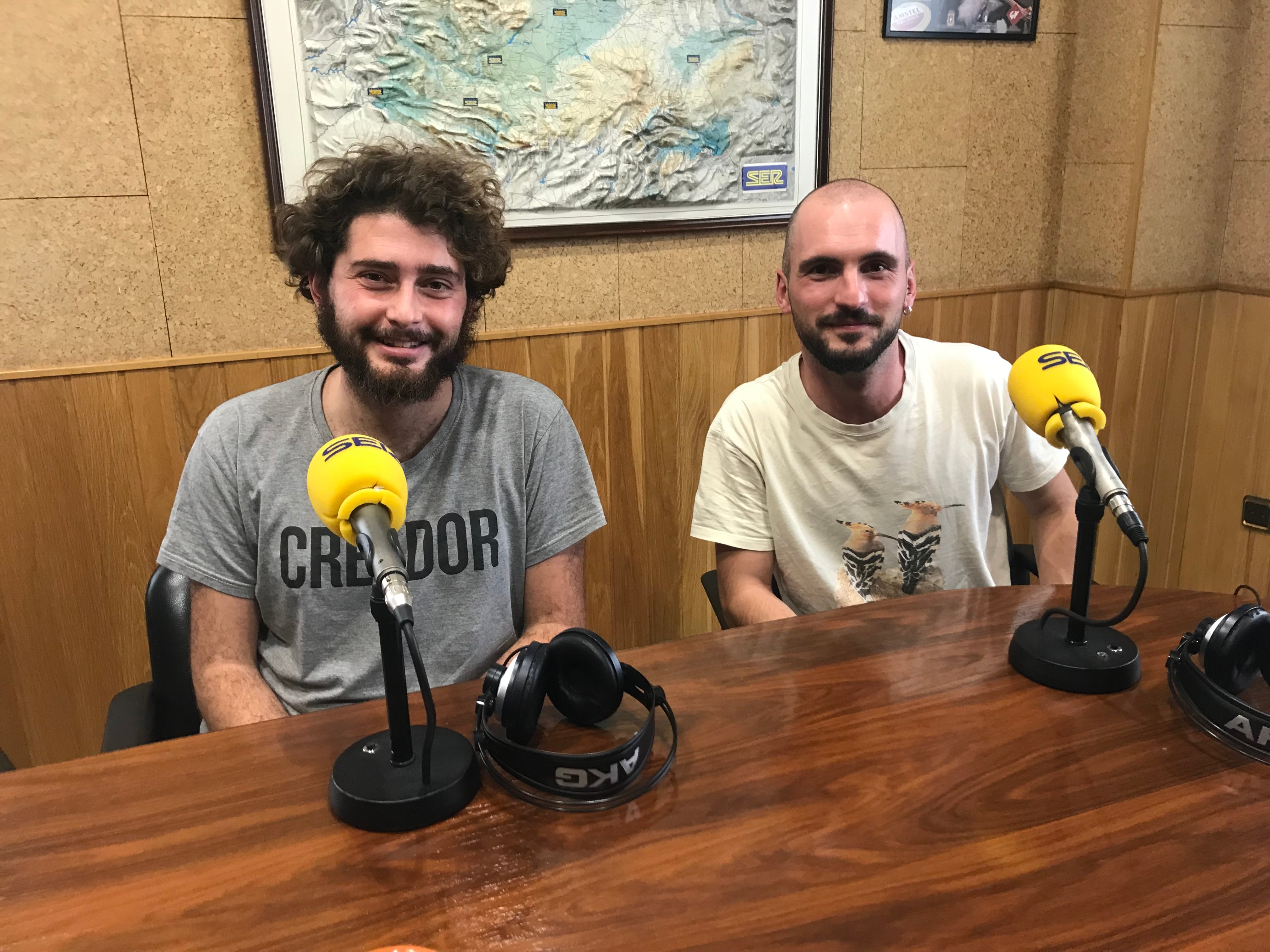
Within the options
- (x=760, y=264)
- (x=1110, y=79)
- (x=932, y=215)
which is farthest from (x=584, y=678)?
(x=1110, y=79)

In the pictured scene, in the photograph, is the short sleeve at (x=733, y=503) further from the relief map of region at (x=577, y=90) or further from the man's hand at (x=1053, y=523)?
the relief map of region at (x=577, y=90)

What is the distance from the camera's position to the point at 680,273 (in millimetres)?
2586

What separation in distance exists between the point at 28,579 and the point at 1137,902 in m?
2.29

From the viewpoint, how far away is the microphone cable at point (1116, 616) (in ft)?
3.55

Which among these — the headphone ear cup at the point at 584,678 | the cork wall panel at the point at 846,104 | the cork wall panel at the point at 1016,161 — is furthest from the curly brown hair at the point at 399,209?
the cork wall panel at the point at 1016,161

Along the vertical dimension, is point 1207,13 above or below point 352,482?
above

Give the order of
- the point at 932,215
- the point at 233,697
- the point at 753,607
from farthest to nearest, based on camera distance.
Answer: the point at 932,215
the point at 753,607
the point at 233,697

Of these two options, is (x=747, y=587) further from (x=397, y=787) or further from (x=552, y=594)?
(x=397, y=787)

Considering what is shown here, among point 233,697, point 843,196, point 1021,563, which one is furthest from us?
point 1021,563

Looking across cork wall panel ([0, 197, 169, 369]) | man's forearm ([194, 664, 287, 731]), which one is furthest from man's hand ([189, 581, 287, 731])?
cork wall panel ([0, 197, 169, 369])

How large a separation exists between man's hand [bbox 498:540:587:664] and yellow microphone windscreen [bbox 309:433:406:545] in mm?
710

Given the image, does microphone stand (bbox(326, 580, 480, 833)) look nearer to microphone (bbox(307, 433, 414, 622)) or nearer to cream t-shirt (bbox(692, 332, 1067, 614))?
microphone (bbox(307, 433, 414, 622))

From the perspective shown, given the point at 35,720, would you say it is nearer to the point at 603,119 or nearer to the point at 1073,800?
the point at 603,119

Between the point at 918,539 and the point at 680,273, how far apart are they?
1.12 m
